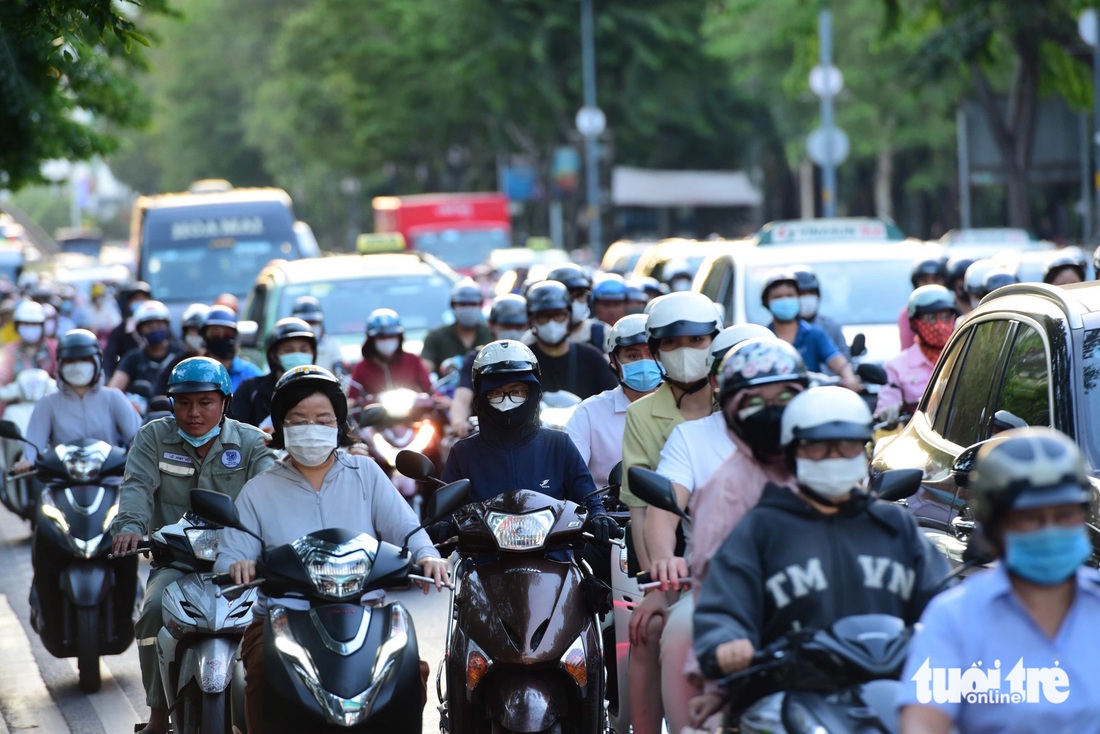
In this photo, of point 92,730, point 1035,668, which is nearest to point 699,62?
point 92,730

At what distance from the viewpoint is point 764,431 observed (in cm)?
477

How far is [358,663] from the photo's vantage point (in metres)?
5.38

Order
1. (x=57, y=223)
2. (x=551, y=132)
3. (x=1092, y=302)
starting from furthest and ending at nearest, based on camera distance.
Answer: (x=57, y=223) < (x=551, y=132) < (x=1092, y=302)

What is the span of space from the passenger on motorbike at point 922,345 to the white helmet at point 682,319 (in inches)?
179

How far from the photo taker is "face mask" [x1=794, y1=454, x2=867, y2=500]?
13.9 feet

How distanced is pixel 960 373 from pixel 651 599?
1.76 m

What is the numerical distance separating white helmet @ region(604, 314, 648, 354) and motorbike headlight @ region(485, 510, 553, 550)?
1476 millimetres

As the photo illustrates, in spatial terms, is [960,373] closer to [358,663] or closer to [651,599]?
[651,599]

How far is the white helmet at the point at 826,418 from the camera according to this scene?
167 inches

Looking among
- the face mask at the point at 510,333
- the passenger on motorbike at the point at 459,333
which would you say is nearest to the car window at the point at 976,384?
the face mask at the point at 510,333

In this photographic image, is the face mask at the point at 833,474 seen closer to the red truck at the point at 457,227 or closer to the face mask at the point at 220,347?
the face mask at the point at 220,347

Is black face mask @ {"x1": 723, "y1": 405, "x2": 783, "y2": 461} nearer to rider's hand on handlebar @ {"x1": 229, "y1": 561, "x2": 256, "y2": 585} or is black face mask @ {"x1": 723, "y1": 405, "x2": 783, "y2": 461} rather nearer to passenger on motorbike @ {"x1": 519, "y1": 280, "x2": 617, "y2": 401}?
rider's hand on handlebar @ {"x1": 229, "y1": 561, "x2": 256, "y2": 585}

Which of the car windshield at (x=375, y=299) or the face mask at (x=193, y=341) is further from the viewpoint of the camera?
the car windshield at (x=375, y=299)

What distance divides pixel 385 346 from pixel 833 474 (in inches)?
340
